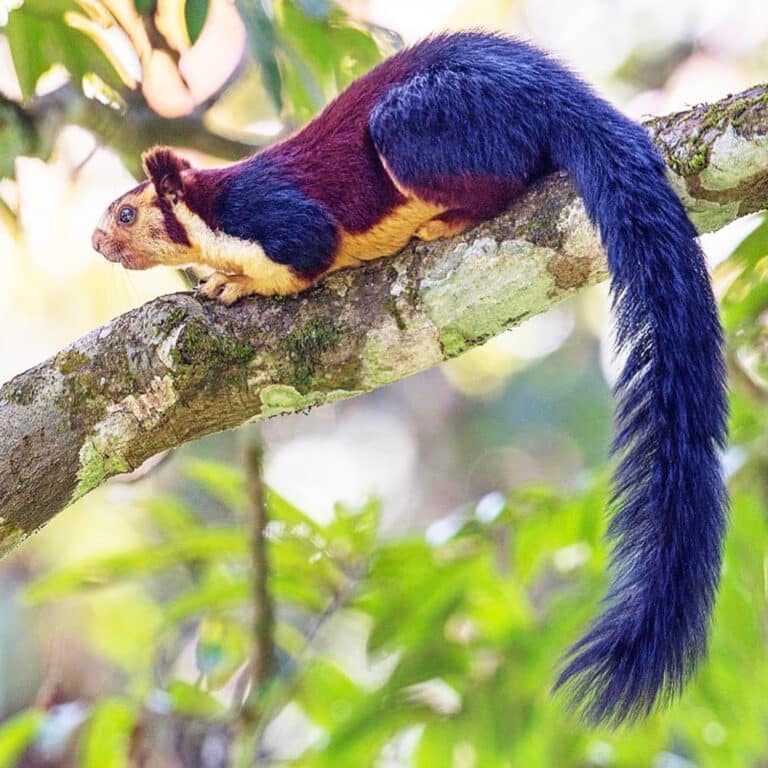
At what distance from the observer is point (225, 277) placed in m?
2.26

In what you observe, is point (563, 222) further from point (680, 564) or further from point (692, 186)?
point (680, 564)

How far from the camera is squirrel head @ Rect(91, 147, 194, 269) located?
2.49 metres

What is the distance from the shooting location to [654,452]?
72.9 inches

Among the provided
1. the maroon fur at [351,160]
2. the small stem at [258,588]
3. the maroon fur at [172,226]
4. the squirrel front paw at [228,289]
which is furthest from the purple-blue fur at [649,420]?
the small stem at [258,588]

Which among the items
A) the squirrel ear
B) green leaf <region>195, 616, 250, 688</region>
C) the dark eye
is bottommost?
green leaf <region>195, 616, 250, 688</region>

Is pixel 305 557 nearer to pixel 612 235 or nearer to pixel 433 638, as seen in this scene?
pixel 433 638

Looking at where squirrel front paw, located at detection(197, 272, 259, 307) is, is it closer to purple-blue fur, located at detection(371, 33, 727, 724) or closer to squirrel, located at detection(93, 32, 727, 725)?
squirrel, located at detection(93, 32, 727, 725)

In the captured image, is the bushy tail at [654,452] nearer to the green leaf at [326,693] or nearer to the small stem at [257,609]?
the small stem at [257,609]

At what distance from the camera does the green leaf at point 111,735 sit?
9.14ft

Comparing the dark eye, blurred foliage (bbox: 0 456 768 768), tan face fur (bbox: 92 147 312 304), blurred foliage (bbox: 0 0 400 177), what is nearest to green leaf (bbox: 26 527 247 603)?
blurred foliage (bbox: 0 456 768 768)

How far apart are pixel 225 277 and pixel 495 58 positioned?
70cm

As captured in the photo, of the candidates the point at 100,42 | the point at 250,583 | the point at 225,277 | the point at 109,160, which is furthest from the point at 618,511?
the point at 109,160

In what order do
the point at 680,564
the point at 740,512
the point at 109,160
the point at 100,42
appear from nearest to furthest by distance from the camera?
the point at 680,564, the point at 100,42, the point at 740,512, the point at 109,160

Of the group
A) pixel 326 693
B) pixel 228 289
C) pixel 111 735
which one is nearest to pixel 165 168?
pixel 228 289
